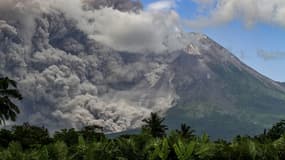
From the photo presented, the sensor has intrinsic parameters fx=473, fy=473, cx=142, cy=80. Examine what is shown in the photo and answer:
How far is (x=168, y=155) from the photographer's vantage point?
105 ft

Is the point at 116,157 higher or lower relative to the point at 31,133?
lower

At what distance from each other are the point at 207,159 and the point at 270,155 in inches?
197

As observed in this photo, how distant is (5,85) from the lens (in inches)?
1576

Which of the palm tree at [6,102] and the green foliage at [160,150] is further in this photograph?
the palm tree at [6,102]

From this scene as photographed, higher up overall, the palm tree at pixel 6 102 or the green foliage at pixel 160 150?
the palm tree at pixel 6 102

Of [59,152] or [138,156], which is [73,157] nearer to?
[59,152]

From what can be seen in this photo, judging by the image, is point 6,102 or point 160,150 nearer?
point 160,150

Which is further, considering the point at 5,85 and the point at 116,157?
the point at 5,85

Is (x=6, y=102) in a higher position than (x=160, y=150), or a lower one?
higher

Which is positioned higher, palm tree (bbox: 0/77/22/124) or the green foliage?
palm tree (bbox: 0/77/22/124)

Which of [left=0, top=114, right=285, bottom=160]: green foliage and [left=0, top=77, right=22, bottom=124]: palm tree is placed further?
[left=0, top=77, right=22, bottom=124]: palm tree

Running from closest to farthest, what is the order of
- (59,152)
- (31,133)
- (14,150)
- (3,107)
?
(14,150) → (59,152) → (3,107) → (31,133)

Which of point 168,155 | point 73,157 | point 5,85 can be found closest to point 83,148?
point 73,157

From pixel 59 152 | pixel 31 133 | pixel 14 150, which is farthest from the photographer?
pixel 31 133
